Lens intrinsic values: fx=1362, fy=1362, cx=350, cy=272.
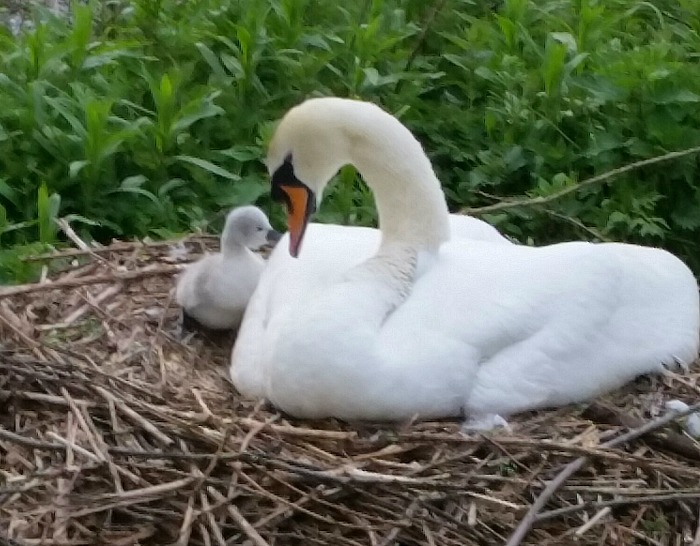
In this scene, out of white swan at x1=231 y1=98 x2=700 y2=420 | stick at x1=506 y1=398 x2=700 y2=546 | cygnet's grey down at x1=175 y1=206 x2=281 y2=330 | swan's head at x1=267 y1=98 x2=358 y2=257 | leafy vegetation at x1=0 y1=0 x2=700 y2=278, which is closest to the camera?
stick at x1=506 y1=398 x2=700 y2=546

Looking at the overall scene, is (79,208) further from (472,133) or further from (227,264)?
(472,133)

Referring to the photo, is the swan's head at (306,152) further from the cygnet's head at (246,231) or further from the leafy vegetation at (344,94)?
the leafy vegetation at (344,94)

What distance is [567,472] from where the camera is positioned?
3.37m

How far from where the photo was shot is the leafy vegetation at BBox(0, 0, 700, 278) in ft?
17.3

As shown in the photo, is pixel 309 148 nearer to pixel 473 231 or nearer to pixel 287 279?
pixel 287 279

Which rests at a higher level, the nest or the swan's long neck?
the swan's long neck

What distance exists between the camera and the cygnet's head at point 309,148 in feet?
12.5

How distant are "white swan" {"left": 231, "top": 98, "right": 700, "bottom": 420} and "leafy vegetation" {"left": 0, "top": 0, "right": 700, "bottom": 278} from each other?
111 cm

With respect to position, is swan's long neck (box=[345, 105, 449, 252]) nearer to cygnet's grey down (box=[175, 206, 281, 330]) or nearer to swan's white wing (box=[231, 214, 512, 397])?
swan's white wing (box=[231, 214, 512, 397])

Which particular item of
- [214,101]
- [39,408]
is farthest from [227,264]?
[214,101]

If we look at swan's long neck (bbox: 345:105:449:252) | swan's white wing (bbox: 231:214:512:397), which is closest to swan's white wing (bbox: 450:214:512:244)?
swan's white wing (bbox: 231:214:512:397)

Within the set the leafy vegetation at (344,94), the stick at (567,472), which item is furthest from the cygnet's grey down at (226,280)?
the stick at (567,472)

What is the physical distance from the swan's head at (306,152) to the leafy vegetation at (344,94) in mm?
1271

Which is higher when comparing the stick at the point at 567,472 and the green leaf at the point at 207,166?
the stick at the point at 567,472
